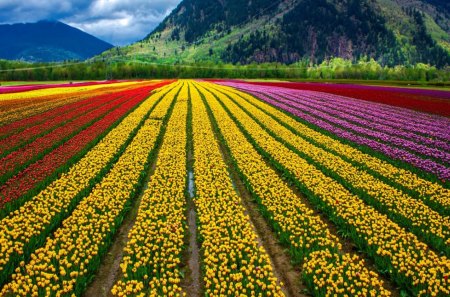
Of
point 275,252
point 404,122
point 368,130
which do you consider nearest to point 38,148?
point 275,252

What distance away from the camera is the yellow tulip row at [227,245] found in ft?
28.2

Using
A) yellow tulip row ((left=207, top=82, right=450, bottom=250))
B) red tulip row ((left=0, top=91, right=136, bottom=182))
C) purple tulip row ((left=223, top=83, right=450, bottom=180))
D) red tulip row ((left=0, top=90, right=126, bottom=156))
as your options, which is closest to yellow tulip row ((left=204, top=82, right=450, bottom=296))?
yellow tulip row ((left=207, top=82, right=450, bottom=250))

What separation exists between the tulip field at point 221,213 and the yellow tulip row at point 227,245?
55 mm

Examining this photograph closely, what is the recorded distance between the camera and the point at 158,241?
10.4 m

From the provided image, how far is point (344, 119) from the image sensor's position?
33.4 metres

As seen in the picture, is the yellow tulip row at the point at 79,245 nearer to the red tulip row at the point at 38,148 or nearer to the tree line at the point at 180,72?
the red tulip row at the point at 38,148

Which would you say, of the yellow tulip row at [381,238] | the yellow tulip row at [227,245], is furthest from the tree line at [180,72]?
the yellow tulip row at [381,238]

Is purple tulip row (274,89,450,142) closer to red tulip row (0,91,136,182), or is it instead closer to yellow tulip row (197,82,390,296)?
yellow tulip row (197,82,390,296)

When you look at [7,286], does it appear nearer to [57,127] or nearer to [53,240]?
[53,240]

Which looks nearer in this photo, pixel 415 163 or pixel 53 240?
pixel 53 240

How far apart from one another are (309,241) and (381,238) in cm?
220

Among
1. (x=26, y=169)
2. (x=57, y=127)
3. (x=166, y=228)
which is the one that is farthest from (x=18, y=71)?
(x=166, y=228)

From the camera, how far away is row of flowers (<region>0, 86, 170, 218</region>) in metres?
13.3

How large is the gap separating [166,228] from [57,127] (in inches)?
760
